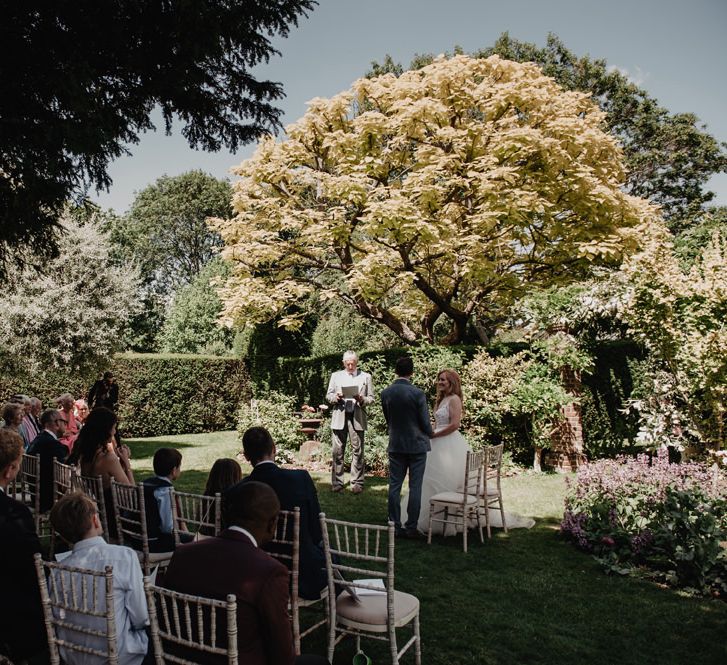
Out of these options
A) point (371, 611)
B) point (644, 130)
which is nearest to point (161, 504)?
point (371, 611)

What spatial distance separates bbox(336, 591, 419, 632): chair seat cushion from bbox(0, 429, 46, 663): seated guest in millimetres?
1634

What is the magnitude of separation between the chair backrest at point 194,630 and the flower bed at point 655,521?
4.46m

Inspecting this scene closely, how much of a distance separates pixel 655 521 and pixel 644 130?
25671 mm

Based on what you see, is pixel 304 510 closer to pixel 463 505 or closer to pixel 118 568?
pixel 118 568

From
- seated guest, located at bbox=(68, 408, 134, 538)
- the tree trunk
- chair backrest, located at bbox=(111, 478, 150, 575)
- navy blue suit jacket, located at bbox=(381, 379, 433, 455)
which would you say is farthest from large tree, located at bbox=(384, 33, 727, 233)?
chair backrest, located at bbox=(111, 478, 150, 575)

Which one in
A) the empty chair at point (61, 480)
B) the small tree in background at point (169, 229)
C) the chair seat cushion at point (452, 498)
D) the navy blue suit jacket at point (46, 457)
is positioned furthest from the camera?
the small tree in background at point (169, 229)

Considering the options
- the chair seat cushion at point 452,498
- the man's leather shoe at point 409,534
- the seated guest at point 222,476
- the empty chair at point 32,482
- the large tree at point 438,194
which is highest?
the large tree at point 438,194

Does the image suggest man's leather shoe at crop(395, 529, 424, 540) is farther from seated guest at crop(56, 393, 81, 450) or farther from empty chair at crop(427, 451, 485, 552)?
seated guest at crop(56, 393, 81, 450)

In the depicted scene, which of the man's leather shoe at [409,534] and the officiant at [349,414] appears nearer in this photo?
the man's leather shoe at [409,534]

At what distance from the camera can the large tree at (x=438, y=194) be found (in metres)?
12.0

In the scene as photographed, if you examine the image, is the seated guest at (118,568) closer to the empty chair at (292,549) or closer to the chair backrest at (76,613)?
the chair backrest at (76,613)

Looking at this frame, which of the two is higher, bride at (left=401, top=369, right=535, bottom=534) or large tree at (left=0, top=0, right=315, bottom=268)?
large tree at (left=0, top=0, right=315, bottom=268)

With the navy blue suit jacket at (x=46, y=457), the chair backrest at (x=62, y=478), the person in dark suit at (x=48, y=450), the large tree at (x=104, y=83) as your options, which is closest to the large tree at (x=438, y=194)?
the large tree at (x=104, y=83)

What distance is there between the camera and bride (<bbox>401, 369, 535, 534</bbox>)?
702cm
